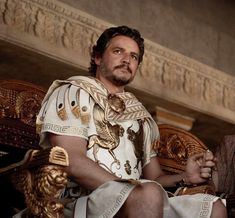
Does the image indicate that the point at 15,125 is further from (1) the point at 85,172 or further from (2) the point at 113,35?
(1) the point at 85,172

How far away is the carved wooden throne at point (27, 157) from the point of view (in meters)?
2.56

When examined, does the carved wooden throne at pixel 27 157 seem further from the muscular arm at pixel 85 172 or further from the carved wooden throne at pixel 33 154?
the muscular arm at pixel 85 172

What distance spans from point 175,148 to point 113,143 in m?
0.93

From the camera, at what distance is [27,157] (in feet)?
8.83

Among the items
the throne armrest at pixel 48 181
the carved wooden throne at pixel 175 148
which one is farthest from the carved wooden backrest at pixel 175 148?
the throne armrest at pixel 48 181

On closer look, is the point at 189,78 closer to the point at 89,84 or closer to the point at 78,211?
the point at 89,84

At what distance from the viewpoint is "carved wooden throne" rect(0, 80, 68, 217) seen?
2.56m

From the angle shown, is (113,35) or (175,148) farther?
(175,148)

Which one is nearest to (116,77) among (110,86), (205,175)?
(110,86)

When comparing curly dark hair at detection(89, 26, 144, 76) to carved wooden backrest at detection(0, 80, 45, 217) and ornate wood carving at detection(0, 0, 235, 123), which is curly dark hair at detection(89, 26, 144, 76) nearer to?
carved wooden backrest at detection(0, 80, 45, 217)

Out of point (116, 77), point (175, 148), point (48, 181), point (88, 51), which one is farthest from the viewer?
point (88, 51)

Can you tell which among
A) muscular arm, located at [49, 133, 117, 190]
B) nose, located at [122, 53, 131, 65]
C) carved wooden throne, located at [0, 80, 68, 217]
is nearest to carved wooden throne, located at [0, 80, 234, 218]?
carved wooden throne, located at [0, 80, 68, 217]

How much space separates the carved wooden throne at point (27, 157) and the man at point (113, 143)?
0.16m

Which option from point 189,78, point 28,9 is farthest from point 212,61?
point 28,9
